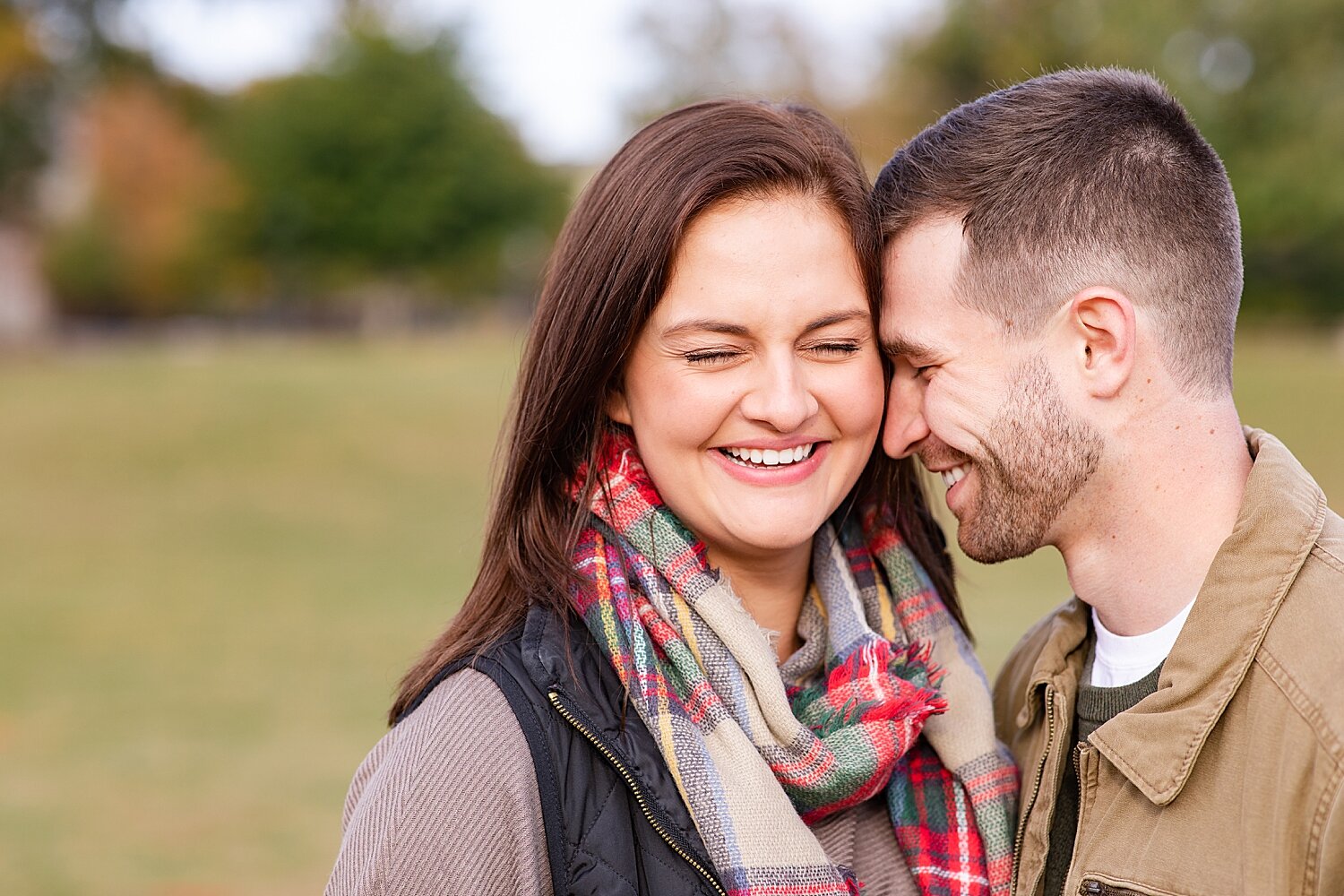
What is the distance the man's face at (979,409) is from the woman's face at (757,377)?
0.12 m

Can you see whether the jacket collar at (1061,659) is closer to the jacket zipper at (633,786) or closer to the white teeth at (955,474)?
the white teeth at (955,474)

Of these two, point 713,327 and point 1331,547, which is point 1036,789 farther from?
point 713,327

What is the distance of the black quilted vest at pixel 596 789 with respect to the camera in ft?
7.29

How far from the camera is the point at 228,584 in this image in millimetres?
12969

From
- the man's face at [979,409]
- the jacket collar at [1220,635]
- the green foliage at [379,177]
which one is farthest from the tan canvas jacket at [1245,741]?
the green foliage at [379,177]

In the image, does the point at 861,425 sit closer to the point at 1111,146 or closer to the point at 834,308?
the point at 834,308

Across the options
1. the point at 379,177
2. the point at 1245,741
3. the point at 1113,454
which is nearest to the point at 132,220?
the point at 379,177

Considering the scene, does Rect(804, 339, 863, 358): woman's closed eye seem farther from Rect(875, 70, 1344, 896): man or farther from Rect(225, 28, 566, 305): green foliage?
Rect(225, 28, 566, 305): green foliage

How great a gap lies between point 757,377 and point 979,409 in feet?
1.52

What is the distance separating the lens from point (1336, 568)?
2232 mm

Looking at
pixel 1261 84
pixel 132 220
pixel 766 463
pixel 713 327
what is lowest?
pixel 766 463

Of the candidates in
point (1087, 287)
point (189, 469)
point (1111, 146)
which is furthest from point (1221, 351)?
point (189, 469)

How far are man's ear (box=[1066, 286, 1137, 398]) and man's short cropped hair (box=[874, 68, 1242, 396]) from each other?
29 millimetres

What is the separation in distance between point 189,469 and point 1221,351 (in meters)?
17.0
